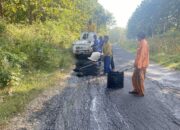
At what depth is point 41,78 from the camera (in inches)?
563

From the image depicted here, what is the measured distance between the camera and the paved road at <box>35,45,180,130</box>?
773 centimetres

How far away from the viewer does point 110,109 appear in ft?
30.5

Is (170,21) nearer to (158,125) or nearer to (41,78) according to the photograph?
(41,78)

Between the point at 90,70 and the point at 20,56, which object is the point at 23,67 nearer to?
the point at 20,56

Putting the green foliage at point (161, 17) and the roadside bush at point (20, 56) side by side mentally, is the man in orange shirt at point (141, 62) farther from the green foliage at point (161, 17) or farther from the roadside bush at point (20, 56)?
the green foliage at point (161, 17)

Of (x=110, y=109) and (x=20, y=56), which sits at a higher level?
(x=20, y=56)

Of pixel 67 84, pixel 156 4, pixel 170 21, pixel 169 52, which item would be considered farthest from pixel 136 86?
pixel 156 4

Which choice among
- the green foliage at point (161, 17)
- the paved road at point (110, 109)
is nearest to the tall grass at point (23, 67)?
the paved road at point (110, 109)

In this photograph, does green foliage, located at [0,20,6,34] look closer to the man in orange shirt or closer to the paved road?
the paved road

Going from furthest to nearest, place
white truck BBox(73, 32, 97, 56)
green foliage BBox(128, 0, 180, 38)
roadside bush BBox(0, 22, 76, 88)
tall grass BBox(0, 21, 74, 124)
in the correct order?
green foliage BBox(128, 0, 180, 38)
white truck BBox(73, 32, 97, 56)
roadside bush BBox(0, 22, 76, 88)
tall grass BBox(0, 21, 74, 124)

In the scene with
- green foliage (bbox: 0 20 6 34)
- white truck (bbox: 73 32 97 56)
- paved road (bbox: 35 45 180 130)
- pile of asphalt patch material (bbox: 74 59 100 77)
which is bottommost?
paved road (bbox: 35 45 180 130)

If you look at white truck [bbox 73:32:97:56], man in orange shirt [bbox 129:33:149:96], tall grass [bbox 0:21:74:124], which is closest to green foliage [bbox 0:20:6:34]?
tall grass [bbox 0:21:74:124]

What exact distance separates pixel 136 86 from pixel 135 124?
3.93m

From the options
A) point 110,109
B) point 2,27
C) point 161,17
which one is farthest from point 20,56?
point 161,17
